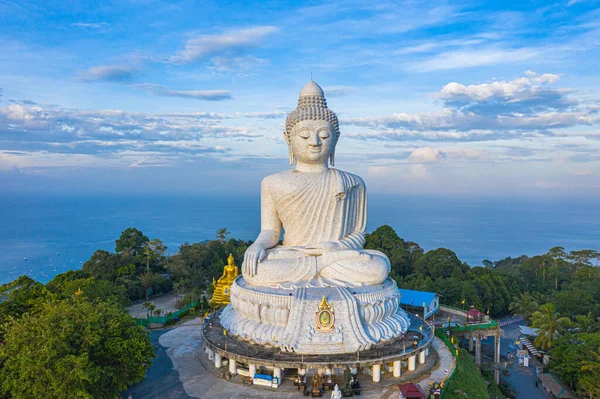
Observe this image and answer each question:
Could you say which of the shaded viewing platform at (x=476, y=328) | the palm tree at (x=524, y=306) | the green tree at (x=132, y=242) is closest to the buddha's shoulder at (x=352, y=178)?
the shaded viewing platform at (x=476, y=328)

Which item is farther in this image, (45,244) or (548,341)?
(45,244)

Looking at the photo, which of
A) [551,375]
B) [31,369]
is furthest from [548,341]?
[31,369]

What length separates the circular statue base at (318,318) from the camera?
13.5 meters

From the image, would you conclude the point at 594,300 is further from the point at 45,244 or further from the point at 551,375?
the point at 45,244

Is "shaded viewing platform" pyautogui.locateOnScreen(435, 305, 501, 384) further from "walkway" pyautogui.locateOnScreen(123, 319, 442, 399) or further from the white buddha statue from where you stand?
the white buddha statue

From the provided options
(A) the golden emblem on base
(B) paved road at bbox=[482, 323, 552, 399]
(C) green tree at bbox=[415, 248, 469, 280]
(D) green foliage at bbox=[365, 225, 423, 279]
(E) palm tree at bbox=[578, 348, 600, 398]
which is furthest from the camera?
(D) green foliage at bbox=[365, 225, 423, 279]

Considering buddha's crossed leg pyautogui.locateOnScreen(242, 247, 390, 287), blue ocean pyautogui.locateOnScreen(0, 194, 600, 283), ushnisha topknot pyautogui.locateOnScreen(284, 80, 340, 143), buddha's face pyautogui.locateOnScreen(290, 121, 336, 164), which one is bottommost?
blue ocean pyautogui.locateOnScreen(0, 194, 600, 283)

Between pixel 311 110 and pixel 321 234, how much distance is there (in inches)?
181

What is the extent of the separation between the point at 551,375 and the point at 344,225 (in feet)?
36.8

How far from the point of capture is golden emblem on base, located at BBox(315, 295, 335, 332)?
13.5 meters

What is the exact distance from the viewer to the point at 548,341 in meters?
20.0

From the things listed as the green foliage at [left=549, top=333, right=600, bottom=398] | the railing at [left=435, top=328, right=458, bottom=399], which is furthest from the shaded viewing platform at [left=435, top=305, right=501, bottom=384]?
the green foliage at [left=549, top=333, right=600, bottom=398]

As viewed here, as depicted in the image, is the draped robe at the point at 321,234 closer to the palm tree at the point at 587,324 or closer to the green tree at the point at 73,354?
the green tree at the point at 73,354

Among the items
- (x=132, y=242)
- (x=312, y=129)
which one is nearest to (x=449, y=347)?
(x=312, y=129)
